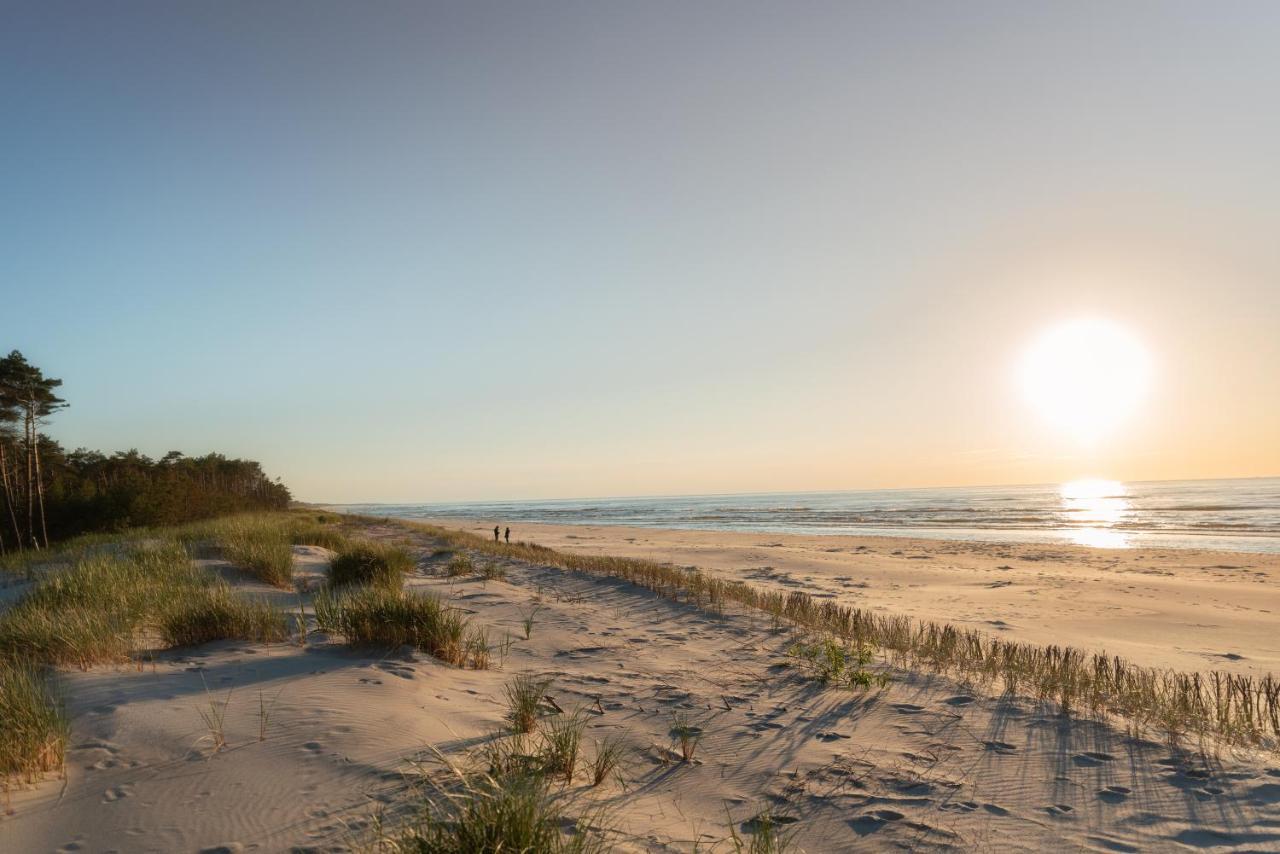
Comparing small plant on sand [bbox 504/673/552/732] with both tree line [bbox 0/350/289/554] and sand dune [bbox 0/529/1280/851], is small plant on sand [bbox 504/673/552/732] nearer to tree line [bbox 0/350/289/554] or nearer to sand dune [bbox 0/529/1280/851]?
sand dune [bbox 0/529/1280/851]

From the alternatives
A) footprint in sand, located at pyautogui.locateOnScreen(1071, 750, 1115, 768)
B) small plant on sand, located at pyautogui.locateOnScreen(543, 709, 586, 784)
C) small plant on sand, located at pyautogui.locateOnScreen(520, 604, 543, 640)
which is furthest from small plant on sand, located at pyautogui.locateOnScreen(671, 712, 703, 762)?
small plant on sand, located at pyautogui.locateOnScreen(520, 604, 543, 640)

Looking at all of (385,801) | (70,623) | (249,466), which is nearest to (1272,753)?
(385,801)

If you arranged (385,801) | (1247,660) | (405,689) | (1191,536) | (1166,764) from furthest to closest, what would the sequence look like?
(1191,536)
(1247,660)
(405,689)
(1166,764)
(385,801)

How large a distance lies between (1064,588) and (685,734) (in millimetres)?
17493

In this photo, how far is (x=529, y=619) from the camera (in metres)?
9.05

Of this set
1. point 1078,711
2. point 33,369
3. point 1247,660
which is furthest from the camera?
point 33,369

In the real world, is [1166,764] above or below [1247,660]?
above

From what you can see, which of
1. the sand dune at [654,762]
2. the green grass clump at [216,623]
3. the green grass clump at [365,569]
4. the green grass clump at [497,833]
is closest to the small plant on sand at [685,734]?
the sand dune at [654,762]

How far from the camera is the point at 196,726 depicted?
447cm

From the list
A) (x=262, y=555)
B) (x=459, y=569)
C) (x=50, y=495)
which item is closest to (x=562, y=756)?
(x=262, y=555)

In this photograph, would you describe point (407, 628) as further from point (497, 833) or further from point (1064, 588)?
point (1064, 588)

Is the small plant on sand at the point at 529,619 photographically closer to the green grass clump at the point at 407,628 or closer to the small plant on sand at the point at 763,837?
the green grass clump at the point at 407,628

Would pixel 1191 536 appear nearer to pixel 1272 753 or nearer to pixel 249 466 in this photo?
pixel 1272 753

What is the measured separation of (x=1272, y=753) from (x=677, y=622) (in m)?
6.72
